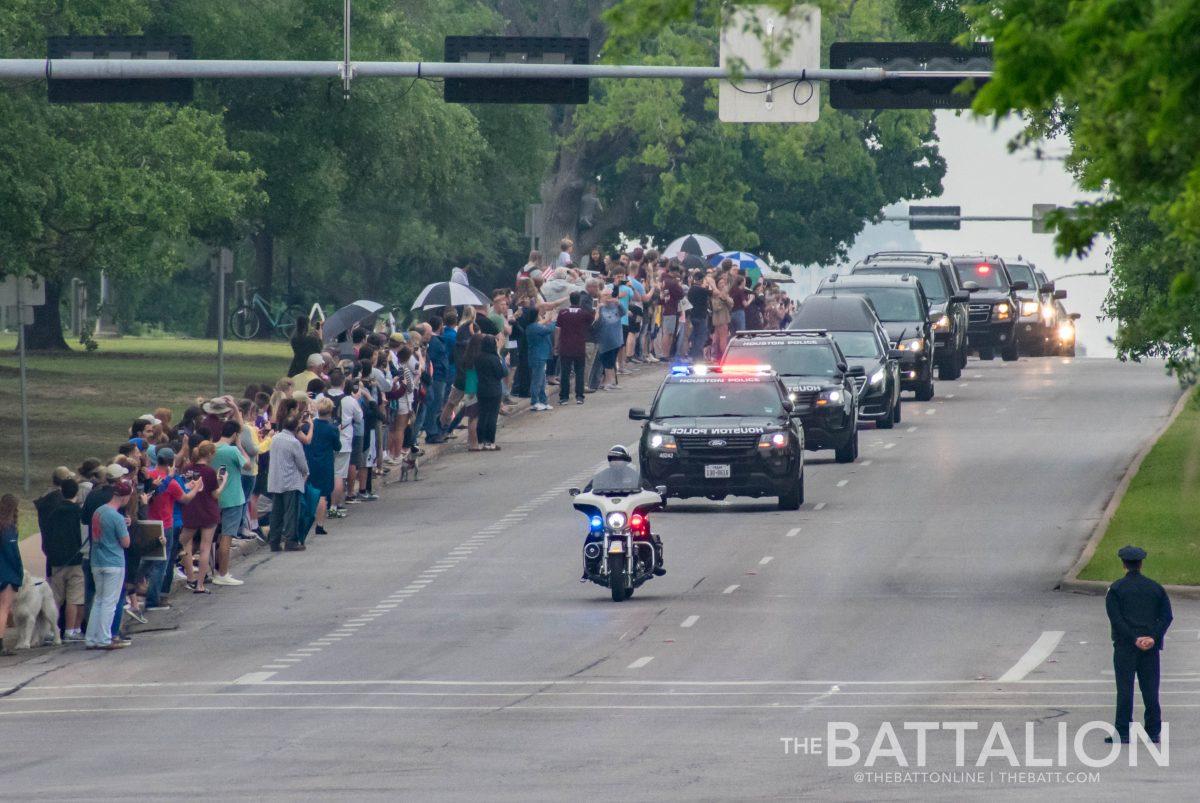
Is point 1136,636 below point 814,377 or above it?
below

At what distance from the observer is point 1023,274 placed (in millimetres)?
55188

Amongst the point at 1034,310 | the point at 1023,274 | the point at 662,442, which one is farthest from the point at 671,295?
the point at 662,442

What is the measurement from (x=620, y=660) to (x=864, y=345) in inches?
748

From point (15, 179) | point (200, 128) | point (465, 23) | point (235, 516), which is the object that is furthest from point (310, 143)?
point (235, 516)

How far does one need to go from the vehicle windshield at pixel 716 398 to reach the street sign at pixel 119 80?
8686 mm

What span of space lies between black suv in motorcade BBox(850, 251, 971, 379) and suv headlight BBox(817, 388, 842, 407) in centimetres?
1104

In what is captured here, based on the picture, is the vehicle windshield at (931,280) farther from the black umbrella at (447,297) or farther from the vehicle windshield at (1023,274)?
the vehicle windshield at (1023,274)

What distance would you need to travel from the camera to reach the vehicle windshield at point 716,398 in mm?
30734

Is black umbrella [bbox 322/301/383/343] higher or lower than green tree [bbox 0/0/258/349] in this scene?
lower

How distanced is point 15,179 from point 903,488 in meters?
13.6

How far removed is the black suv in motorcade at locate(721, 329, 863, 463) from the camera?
34.2m

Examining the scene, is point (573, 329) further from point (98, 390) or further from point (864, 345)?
point (98, 390)

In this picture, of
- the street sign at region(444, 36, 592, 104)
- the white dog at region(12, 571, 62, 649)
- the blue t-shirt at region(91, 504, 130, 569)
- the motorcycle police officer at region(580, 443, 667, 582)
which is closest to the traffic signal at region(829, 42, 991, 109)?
the street sign at region(444, 36, 592, 104)

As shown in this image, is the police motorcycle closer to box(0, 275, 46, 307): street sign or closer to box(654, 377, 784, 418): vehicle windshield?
box(654, 377, 784, 418): vehicle windshield
